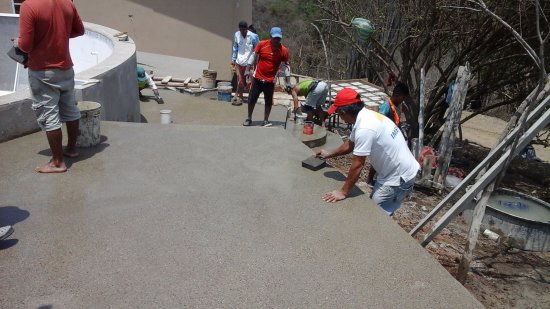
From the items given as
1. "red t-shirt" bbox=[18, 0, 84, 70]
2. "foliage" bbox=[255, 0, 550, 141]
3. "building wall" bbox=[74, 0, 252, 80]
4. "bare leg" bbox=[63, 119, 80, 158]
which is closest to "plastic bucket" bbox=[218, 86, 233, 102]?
"foliage" bbox=[255, 0, 550, 141]

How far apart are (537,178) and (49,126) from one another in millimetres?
10374

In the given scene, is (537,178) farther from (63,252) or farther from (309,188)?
(63,252)

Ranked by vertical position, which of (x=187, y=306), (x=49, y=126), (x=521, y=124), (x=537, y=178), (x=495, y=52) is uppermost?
(x=495, y=52)

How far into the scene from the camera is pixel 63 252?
2.89 metres

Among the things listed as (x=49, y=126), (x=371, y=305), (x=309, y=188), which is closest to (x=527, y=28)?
(x=309, y=188)

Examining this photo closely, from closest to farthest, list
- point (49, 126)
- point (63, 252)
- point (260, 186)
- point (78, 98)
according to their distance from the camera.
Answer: point (63, 252) < point (49, 126) < point (260, 186) < point (78, 98)

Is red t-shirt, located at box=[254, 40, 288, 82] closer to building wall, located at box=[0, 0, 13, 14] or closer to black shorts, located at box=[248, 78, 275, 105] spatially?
black shorts, located at box=[248, 78, 275, 105]

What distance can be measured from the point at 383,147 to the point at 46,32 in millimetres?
3051

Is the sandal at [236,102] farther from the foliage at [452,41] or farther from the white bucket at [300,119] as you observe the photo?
the foliage at [452,41]

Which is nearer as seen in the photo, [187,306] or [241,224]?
[187,306]

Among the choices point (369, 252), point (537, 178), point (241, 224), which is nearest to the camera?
point (369, 252)

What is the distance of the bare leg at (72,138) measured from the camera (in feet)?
13.6

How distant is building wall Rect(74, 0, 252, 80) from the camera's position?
41.5 ft

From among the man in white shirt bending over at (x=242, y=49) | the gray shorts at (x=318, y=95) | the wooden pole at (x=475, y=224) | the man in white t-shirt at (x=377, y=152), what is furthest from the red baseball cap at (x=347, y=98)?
the man in white shirt bending over at (x=242, y=49)
